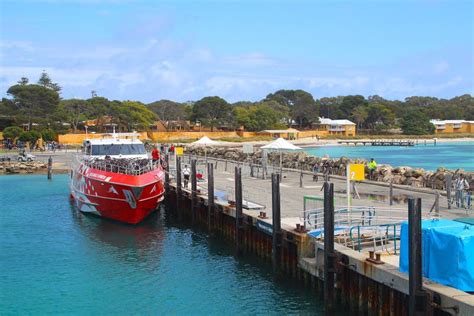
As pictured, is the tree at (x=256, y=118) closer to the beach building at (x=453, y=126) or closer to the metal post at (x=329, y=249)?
the beach building at (x=453, y=126)

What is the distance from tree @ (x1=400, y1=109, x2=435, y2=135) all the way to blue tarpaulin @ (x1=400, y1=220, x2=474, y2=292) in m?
158

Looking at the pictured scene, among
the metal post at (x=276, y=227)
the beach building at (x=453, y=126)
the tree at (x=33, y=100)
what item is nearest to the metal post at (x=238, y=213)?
→ the metal post at (x=276, y=227)

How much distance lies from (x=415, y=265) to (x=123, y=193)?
1972 cm

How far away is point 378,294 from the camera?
15.2 meters

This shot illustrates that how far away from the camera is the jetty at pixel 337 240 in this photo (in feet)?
42.7

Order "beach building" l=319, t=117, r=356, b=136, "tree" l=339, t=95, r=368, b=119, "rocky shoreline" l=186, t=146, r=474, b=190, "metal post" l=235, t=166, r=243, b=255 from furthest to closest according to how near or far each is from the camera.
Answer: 1. "tree" l=339, t=95, r=368, b=119
2. "beach building" l=319, t=117, r=356, b=136
3. "rocky shoreline" l=186, t=146, r=474, b=190
4. "metal post" l=235, t=166, r=243, b=255

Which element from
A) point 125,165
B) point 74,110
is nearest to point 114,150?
point 125,165

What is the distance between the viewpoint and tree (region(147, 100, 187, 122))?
152m

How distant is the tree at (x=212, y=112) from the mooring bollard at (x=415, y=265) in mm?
126383

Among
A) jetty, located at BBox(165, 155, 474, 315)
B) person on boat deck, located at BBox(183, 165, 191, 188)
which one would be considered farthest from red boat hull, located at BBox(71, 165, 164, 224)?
person on boat deck, located at BBox(183, 165, 191, 188)

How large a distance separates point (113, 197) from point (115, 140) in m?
6.47

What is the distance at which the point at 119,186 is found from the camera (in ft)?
98.8

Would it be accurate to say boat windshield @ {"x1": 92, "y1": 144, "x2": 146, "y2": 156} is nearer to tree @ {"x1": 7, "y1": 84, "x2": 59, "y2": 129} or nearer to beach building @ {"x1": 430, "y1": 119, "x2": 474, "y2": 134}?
tree @ {"x1": 7, "y1": 84, "x2": 59, "y2": 129}

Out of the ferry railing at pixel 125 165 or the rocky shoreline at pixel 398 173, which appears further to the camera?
the rocky shoreline at pixel 398 173
